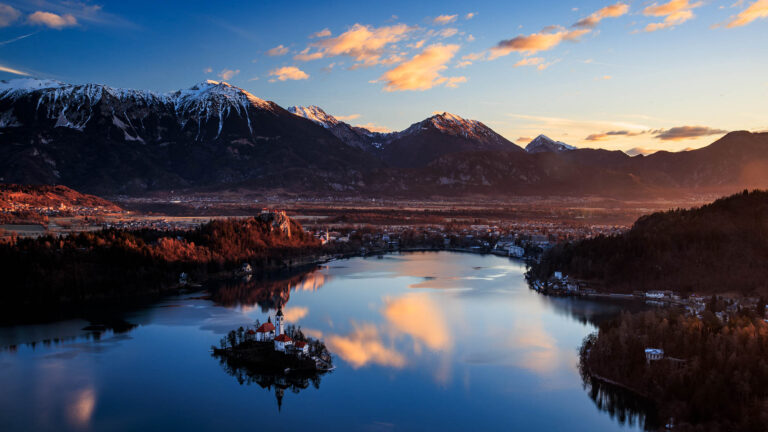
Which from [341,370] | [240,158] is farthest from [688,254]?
[240,158]

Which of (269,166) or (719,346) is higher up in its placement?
(269,166)

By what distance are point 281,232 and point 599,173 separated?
98127mm

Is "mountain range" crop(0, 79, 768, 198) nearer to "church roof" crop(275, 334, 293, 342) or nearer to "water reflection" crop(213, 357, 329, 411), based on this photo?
"church roof" crop(275, 334, 293, 342)

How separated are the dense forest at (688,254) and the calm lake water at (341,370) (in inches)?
161

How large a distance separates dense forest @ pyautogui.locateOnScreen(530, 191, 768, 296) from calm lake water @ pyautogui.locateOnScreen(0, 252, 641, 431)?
408 cm

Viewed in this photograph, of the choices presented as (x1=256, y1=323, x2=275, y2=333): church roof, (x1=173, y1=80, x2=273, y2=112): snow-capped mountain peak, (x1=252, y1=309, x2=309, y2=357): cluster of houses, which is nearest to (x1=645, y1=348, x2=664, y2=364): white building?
(x1=252, y1=309, x2=309, y2=357): cluster of houses

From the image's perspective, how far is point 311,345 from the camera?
22.4m

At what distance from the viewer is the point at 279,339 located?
71.6 ft

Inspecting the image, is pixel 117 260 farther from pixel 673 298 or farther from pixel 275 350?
Result: pixel 673 298

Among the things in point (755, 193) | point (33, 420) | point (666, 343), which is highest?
point (755, 193)

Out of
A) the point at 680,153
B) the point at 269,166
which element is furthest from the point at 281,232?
the point at 680,153

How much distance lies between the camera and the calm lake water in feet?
55.4

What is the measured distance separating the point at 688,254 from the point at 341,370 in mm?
21630

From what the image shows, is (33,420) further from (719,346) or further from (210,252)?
(210,252)
